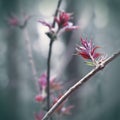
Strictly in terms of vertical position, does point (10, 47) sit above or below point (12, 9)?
below

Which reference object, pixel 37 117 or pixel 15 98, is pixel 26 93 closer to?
pixel 15 98

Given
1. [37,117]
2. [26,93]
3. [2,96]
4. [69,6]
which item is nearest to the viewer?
[37,117]

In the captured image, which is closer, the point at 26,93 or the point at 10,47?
the point at 10,47

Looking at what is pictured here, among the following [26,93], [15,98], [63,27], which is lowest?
[26,93]

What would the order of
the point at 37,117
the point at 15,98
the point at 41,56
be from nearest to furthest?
1. the point at 37,117
2. the point at 15,98
3. the point at 41,56

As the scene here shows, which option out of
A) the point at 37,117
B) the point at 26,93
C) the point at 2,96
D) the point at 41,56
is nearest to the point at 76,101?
the point at 37,117

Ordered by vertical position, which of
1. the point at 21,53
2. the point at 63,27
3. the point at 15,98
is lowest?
the point at 15,98

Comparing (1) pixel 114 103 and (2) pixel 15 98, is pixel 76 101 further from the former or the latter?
(2) pixel 15 98

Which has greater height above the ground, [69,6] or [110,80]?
[69,6]

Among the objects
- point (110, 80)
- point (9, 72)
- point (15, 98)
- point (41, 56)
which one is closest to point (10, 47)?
point (9, 72)
